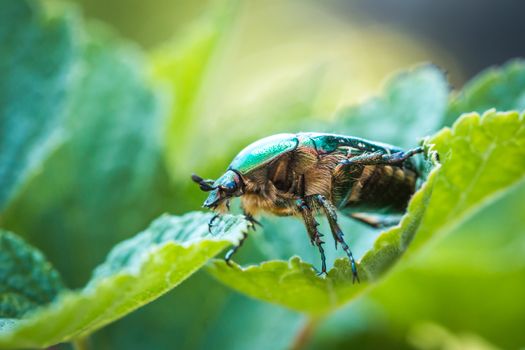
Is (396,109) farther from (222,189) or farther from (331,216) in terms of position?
(222,189)

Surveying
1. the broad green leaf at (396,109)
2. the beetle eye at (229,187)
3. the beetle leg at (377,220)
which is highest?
the broad green leaf at (396,109)

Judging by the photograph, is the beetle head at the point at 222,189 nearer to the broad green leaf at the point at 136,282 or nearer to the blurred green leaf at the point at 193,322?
the blurred green leaf at the point at 193,322

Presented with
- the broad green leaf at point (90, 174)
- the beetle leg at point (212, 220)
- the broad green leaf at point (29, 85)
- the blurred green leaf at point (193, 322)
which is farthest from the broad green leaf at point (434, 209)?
the broad green leaf at point (29, 85)

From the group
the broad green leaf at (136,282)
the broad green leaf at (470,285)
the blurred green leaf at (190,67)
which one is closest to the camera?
the broad green leaf at (136,282)

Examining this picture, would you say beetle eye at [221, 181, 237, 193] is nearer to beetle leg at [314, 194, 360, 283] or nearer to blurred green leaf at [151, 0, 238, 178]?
beetle leg at [314, 194, 360, 283]

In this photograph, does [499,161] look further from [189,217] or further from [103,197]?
[103,197]

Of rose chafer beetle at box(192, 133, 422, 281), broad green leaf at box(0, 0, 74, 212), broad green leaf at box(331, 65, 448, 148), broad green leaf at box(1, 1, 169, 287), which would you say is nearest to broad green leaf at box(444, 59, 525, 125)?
broad green leaf at box(331, 65, 448, 148)
